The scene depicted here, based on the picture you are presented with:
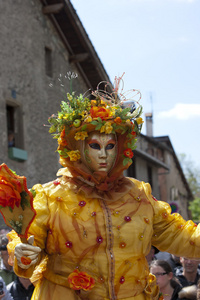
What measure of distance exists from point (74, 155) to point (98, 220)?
55 centimetres

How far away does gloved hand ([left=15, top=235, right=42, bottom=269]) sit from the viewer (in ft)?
12.3

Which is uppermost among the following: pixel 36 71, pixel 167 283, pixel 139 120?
pixel 36 71

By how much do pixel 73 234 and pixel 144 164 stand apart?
2203cm

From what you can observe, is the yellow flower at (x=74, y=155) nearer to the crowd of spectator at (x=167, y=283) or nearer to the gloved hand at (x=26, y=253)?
the gloved hand at (x=26, y=253)

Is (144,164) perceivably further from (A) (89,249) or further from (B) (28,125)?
(A) (89,249)

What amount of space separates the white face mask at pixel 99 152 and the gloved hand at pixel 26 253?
2.91 feet

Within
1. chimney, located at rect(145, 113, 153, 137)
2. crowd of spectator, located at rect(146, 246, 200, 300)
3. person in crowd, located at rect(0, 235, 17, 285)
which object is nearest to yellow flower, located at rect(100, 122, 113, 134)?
crowd of spectator, located at rect(146, 246, 200, 300)

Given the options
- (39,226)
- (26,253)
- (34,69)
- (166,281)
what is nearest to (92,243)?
(39,226)

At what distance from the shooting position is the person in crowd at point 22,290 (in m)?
6.13

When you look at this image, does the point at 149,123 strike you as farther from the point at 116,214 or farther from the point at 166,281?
the point at 116,214

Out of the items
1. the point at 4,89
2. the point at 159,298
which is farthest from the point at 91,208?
the point at 4,89

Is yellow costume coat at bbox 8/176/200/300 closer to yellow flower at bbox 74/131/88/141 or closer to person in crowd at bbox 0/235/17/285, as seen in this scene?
yellow flower at bbox 74/131/88/141

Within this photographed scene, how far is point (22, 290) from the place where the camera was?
6.18 m

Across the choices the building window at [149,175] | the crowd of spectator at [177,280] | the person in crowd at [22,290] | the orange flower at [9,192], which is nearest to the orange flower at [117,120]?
the orange flower at [9,192]
